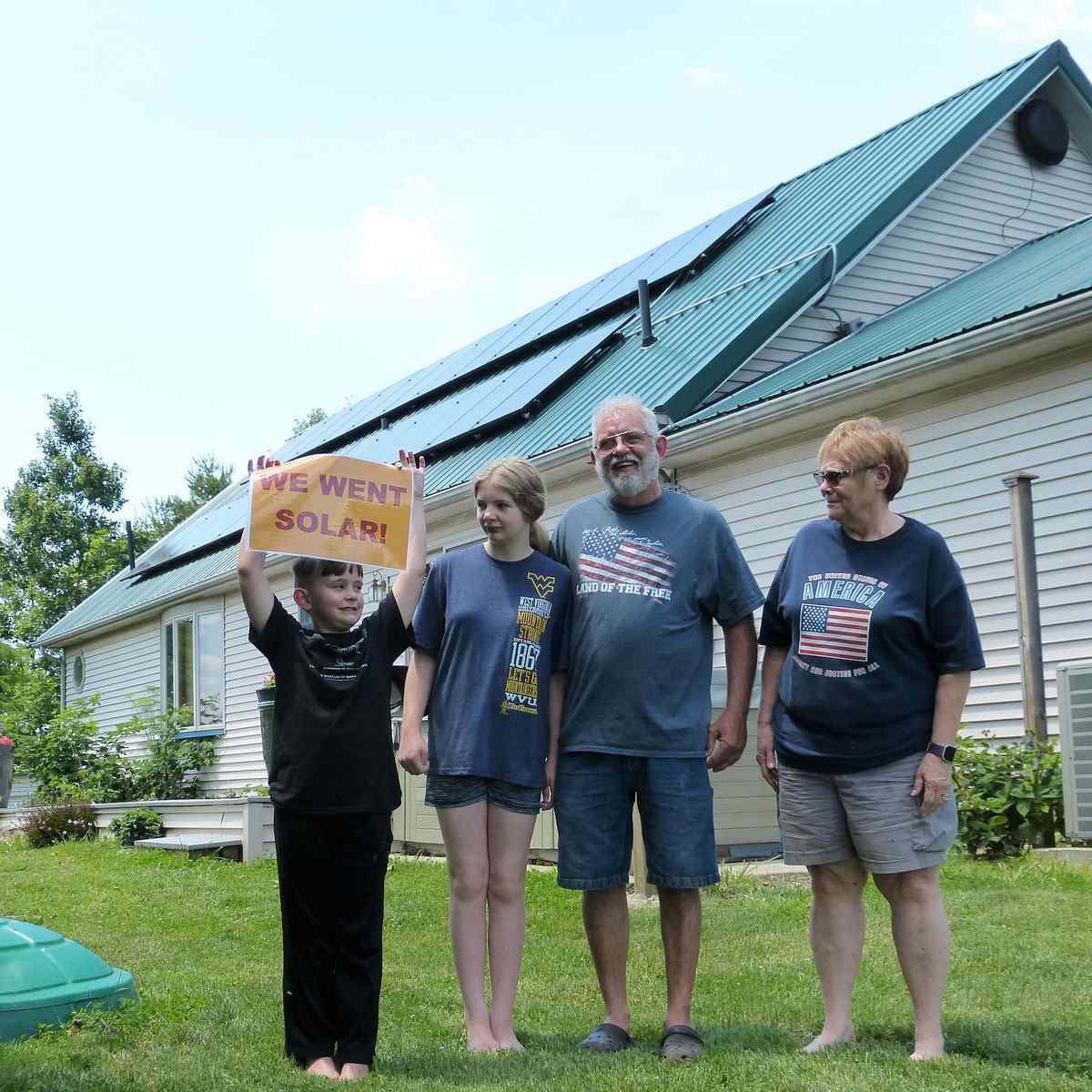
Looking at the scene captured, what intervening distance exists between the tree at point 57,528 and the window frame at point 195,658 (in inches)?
795

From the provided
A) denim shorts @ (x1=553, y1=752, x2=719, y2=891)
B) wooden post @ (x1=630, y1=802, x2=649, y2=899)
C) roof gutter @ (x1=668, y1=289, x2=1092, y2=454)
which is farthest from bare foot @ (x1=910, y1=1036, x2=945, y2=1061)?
roof gutter @ (x1=668, y1=289, x2=1092, y2=454)

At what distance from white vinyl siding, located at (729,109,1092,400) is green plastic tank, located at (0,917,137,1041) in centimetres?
792

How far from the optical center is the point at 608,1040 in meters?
3.88

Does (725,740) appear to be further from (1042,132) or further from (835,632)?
(1042,132)

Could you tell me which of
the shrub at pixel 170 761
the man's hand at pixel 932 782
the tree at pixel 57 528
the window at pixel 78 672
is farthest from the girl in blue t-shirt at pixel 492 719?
the tree at pixel 57 528

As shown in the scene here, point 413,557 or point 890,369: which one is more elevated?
point 890,369

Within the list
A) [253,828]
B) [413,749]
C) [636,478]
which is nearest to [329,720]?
[413,749]

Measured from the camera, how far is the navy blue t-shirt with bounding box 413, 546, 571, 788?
3.93 metres

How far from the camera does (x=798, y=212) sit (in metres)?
13.8

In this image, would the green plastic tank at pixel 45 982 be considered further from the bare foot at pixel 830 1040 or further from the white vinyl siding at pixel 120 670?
the white vinyl siding at pixel 120 670

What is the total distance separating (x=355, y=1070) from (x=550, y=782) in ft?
3.20

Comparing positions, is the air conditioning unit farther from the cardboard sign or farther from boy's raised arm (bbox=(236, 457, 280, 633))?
boy's raised arm (bbox=(236, 457, 280, 633))

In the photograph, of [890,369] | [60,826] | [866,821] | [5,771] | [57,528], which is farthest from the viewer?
[57,528]

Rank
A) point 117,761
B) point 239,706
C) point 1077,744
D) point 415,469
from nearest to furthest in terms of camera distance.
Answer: point 415,469 → point 1077,744 → point 239,706 → point 117,761
